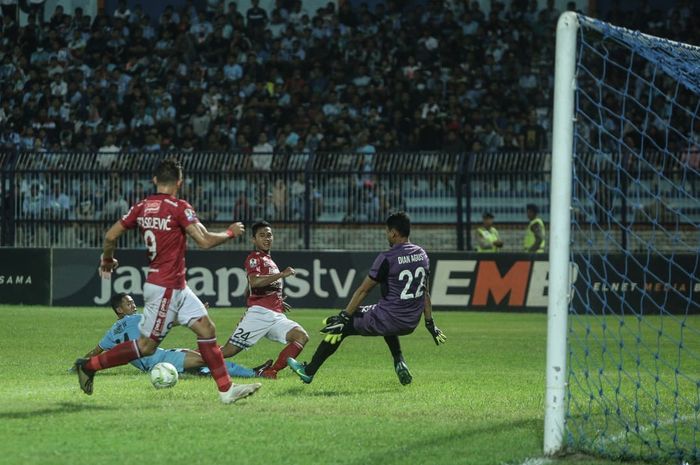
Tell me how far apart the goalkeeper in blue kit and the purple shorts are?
153cm

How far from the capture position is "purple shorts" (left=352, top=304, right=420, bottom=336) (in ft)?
36.6

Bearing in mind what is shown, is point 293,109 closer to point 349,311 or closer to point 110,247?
point 349,311

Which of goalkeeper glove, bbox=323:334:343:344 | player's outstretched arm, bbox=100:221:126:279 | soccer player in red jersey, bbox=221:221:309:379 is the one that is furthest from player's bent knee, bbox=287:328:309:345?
player's outstretched arm, bbox=100:221:126:279

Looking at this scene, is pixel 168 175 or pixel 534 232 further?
pixel 534 232

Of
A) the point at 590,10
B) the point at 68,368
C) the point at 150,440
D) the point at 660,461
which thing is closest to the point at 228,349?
the point at 68,368

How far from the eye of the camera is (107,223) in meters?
23.6

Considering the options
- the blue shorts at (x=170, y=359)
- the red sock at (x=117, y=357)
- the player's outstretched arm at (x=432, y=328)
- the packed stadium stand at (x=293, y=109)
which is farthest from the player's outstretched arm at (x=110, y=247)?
the packed stadium stand at (x=293, y=109)

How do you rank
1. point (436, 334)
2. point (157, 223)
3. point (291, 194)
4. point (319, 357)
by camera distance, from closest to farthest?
1. point (157, 223)
2. point (319, 357)
3. point (436, 334)
4. point (291, 194)

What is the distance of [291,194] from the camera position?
23531 mm

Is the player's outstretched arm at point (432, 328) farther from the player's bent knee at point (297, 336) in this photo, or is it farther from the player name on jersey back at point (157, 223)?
the player name on jersey back at point (157, 223)

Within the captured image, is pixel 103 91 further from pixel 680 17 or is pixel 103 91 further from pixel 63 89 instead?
pixel 680 17

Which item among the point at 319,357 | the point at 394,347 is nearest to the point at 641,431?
the point at 394,347

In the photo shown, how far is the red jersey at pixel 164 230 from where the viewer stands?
9.54 metres

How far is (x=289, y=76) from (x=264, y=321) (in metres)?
18.8
